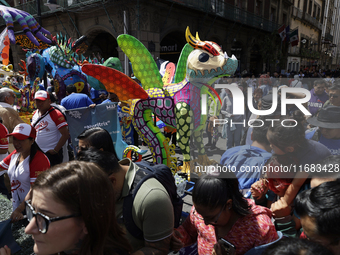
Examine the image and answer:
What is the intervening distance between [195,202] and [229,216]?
220mm

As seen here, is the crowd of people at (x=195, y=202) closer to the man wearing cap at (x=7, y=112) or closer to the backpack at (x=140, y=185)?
the backpack at (x=140, y=185)

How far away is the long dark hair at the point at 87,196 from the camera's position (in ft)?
3.06

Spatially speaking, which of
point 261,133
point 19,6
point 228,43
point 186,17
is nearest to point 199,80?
point 261,133

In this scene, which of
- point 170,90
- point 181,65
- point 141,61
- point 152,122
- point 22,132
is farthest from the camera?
point 181,65

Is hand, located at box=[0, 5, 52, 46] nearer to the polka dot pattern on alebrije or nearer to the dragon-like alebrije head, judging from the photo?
the polka dot pattern on alebrije

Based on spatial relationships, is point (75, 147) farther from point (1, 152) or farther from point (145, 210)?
point (145, 210)

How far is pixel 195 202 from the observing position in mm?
1313

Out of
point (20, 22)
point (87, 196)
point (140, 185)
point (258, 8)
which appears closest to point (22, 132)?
point (140, 185)

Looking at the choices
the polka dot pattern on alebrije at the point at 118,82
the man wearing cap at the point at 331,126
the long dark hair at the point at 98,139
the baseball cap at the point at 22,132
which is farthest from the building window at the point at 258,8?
the baseball cap at the point at 22,132

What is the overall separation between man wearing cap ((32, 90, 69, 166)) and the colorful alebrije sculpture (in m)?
0.78

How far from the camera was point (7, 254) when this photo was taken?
1.33m

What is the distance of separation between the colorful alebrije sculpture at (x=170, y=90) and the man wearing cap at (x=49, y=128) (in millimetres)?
780

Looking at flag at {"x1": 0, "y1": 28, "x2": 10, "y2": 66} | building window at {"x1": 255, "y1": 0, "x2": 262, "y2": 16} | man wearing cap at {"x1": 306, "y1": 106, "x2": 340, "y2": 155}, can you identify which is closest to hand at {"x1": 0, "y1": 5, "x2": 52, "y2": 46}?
flag at {"x1": 0, "y1": 28, "x2": 10, "y2": 66}

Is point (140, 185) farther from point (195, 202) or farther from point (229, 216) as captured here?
point (229, 216)
